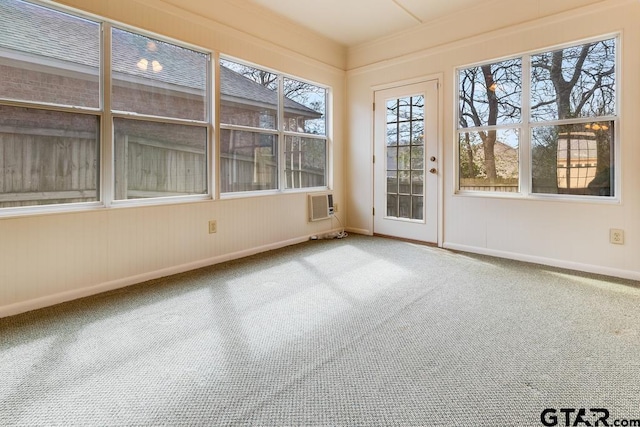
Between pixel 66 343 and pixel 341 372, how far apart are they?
151cm

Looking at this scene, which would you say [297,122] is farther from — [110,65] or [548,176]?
[548,176]

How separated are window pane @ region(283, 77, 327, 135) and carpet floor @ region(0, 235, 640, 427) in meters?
2.21

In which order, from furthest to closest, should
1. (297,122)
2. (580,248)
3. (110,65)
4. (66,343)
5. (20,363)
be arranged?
(297,122)
(580,248)
(110,65)
(66,343)
(20,363)

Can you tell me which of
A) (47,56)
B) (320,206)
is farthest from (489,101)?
(47,56)

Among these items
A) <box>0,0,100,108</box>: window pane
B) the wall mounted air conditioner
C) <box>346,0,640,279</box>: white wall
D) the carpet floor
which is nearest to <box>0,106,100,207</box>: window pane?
<box>0,0,100,108</box>: window pane

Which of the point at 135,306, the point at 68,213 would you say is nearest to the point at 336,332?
the point at 135,306

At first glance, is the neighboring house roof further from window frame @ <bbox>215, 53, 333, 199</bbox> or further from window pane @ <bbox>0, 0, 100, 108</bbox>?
window frame @ <bbox>215, 53, 333, 199</bbox>

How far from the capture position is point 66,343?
1869 millimetres

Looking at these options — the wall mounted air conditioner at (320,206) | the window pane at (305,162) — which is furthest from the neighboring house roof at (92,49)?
the wall mounted air conditioner at (320,206)

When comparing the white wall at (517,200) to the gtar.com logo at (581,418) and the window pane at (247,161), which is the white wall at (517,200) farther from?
the gtar.com logo at (581,418)

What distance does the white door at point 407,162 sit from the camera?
415 cm

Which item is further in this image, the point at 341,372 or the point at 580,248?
the point at 580,248

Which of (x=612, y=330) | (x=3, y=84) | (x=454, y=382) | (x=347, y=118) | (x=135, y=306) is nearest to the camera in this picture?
(x=454, y=382)

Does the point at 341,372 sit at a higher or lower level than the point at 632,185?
lower
